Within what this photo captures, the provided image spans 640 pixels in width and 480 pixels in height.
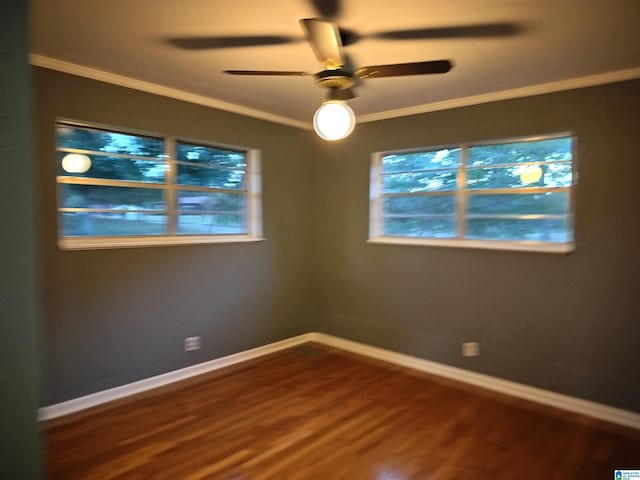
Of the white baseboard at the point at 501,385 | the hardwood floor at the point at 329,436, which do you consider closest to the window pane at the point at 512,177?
the white baseboard at the point at 501,385

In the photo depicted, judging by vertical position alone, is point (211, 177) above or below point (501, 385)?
above

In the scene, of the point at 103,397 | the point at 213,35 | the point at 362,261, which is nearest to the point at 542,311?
the point at 362,261

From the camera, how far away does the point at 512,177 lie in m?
3.48

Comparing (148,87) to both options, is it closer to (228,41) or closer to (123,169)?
(123,169)

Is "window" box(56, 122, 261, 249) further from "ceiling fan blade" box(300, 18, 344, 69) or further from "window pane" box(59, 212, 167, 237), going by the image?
"ceiling fan blade" box(300, 18, 344, 69)

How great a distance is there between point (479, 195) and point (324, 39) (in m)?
2.30

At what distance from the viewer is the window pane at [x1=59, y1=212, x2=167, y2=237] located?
3.03m

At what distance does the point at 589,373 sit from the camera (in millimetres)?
3078

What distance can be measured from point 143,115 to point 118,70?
0.39 meters

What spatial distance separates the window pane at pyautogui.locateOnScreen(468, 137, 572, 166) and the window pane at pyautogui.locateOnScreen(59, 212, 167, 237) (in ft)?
9.04

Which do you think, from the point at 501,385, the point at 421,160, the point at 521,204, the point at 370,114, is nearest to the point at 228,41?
the point at 370,114

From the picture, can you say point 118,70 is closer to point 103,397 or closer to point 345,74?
point 345,74

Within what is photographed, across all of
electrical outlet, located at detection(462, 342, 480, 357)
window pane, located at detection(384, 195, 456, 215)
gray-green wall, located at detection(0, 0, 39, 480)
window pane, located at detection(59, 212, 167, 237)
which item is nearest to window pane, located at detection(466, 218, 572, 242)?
window pane, located at detection(384, 195, 456, 215)

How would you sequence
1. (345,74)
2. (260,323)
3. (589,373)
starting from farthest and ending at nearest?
1. (260,323)
2. (589,373)
3. (345,74)
